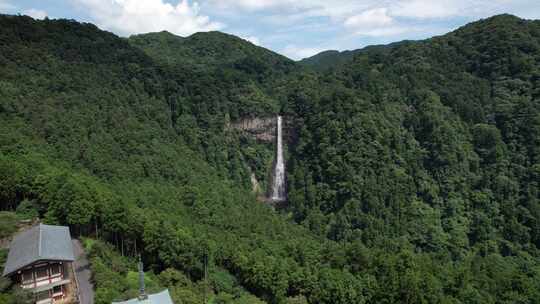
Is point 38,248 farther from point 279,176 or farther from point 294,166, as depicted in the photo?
point 279,176

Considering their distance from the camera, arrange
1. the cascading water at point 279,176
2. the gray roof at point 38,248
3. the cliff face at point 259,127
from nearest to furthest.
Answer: the gray roof at point 38,248 → the cascading water at point 279,176 → the cliff face at point 259,127

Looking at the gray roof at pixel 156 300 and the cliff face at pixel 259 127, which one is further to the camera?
the cliff face at pixel 259 127

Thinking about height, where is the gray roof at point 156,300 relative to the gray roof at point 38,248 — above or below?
below

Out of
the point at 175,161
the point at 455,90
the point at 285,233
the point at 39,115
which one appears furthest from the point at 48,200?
the point at 455,90

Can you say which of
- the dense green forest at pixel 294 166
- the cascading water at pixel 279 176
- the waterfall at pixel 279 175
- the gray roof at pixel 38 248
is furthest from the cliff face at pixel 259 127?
the gray roof at pixel 38 248

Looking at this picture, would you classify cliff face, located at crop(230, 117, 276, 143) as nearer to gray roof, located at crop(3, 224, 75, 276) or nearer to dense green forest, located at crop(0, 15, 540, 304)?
dense green forest, located at crop(0, 15, 540, 304)

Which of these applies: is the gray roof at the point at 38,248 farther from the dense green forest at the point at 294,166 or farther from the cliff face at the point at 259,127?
the cliff face at the point at 259,127

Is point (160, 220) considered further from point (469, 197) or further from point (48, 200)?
point (469, 197)
